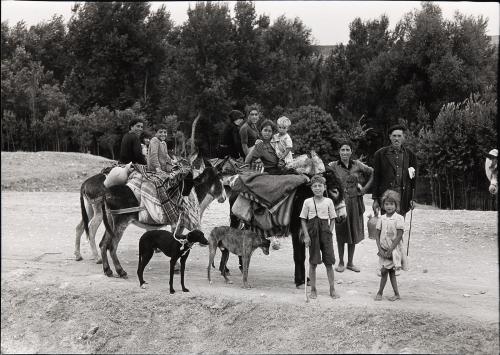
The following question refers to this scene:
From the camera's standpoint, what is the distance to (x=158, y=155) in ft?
27.3

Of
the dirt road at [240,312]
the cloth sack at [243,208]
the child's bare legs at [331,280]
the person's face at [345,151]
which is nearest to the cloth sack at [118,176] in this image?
the dirt road at [240,312]

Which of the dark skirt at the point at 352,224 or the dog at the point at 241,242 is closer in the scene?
the dog at the point at 241,242

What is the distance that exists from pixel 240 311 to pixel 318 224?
139 cm

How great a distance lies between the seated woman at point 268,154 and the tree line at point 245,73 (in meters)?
14.3

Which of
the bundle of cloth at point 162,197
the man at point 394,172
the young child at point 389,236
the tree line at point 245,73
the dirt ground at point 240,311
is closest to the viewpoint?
the dirt ground at point 240,311

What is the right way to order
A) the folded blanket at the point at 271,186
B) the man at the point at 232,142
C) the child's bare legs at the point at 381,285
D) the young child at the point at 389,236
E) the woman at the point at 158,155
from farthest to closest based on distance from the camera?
1. the man at the point at 232,142
2. the woman at the point at 158,155
3. the folded blanket at the point at 271,186
4. the child's bare legs at the point at 381,285
5. the young child at the point at 389,236

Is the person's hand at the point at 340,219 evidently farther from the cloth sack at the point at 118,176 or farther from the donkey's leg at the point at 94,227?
the donkey's leg at the point at 94,227

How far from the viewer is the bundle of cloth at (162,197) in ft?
26.2

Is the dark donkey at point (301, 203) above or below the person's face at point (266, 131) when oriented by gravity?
below

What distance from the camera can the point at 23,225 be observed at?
1216 cm

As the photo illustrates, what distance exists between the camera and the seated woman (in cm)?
762

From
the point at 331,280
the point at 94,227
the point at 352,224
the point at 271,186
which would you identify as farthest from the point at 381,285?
the point at 94,227

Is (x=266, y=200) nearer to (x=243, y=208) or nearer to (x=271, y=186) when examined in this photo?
(x=271, y=186)

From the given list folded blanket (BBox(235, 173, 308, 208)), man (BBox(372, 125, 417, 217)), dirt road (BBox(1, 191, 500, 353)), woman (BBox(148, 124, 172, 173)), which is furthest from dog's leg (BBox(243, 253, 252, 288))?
woman (BBox(148, 124, 172, 173))
